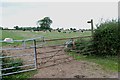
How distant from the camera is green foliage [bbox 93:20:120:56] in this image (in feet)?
38.2

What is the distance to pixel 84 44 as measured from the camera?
38.9ft

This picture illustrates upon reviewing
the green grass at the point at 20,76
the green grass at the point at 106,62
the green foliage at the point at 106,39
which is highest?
the green foliage at the point at 106,39

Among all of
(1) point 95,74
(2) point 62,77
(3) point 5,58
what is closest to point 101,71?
(1) point 95,74

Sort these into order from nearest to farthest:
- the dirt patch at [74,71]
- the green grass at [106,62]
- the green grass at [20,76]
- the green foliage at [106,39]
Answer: the green grass at [20,76]
the dirt patch at [74,71]
the green grass at [106,62]
the green foliage at [106,39]

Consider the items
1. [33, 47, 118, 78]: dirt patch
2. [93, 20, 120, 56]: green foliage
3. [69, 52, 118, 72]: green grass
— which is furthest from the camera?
[93, 20, 120, 56]: green foliage

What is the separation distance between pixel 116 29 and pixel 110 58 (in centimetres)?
155

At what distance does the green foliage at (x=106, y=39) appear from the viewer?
38.2 ft

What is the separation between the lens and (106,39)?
38.2ft

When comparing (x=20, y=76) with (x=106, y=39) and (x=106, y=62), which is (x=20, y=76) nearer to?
(x=106, y=62)

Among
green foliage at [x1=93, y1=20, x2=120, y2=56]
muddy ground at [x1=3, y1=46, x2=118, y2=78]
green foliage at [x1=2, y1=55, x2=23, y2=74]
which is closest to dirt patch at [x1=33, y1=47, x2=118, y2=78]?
muddy ground at [x1=3, y1=46, x2=118, y2=78]

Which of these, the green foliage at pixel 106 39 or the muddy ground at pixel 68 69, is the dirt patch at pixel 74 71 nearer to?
the muddy ground at pixel 68 69

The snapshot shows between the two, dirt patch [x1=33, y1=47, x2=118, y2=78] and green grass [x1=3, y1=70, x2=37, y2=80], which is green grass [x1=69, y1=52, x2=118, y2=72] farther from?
green grass [x1=3, y1=70, x2=37, y2=80]

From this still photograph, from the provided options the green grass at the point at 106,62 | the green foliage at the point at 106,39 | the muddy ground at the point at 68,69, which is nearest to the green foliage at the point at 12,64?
the muddy ground at the point at 68,69

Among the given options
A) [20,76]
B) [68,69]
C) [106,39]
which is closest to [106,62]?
[106,39]
